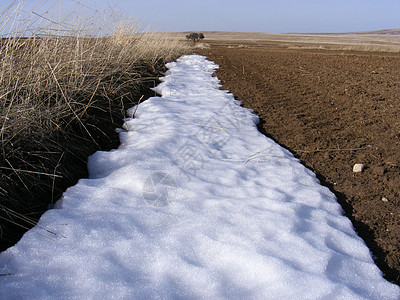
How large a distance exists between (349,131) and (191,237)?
2647mm

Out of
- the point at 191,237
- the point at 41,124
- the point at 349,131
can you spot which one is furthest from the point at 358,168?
the point at 41,124

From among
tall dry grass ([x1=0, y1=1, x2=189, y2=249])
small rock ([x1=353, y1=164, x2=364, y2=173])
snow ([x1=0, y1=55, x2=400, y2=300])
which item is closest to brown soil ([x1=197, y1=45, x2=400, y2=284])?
small rock ([x1=353, y1=164, x2=364, y2=173])

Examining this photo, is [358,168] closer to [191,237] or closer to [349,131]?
[349,131]

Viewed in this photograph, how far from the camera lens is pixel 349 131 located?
11.8 feet

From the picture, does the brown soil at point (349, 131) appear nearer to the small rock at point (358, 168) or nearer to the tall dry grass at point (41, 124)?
the small rock at point (358, 168)

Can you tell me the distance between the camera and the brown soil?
214cm

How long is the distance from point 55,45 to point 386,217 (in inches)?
134

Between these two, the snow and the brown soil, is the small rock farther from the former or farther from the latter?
the snow

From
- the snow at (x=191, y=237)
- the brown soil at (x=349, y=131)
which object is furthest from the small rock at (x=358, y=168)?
the snow at (x=191, y=237)

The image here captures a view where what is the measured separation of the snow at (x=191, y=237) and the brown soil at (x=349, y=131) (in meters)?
0.17

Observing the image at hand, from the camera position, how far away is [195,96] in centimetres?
518

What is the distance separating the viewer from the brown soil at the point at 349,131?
214 centimetres

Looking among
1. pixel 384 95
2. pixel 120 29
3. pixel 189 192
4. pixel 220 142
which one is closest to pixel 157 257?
pixel 189 192

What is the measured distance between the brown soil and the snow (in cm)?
17
